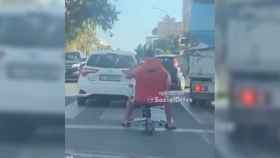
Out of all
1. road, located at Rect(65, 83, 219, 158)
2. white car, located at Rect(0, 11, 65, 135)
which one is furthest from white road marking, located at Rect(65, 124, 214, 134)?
white car, located at Rect(0, 11, 65, 135)

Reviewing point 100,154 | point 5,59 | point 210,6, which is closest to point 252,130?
point 210,6

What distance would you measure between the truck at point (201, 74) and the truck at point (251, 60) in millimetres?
124

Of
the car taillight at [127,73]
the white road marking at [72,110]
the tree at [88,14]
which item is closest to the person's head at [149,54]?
the car taillight at [127,73]

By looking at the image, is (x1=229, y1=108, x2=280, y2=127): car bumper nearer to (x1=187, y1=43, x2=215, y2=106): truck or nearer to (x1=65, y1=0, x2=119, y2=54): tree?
(x1=187, y1=43, x2=215, y2=106): truck

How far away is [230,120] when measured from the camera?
10.2ft

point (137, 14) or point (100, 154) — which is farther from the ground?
point (137, 14)

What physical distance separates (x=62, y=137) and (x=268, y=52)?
1116 mm

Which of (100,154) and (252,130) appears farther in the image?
(100,154)

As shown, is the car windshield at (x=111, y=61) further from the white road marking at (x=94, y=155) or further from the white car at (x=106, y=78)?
the white road marking at (x=94, y=155)

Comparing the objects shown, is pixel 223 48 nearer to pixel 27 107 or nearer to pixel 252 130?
pixel 252 130

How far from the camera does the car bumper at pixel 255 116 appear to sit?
3021 mm

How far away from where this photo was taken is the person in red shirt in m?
A: 3.37

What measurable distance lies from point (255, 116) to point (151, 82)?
2.04 ft

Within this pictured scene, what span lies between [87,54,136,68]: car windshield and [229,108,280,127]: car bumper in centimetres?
60
